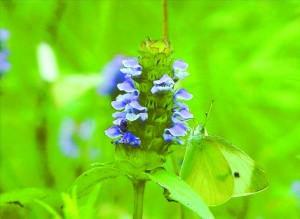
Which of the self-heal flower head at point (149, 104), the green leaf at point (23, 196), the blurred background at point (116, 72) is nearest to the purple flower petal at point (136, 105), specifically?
the self-heal flower head at point (149, 104)

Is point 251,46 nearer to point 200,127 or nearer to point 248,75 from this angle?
point 248,75

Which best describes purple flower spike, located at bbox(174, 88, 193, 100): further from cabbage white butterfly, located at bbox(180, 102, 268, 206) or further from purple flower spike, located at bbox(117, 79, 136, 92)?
cabbage white butterfly, located at bbox(180, 102, 268, 206)

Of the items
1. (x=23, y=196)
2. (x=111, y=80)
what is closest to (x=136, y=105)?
(x=23, y=196)

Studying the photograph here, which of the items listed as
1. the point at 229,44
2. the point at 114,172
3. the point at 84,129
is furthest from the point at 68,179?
the point at 229,44

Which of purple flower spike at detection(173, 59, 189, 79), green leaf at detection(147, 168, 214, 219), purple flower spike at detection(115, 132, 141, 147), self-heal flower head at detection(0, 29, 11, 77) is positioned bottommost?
green leaf at detection(147, 168, 214, 219)

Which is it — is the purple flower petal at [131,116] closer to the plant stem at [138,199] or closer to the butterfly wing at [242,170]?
the plant stem at [138,199]

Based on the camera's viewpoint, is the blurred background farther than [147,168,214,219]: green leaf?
Yes

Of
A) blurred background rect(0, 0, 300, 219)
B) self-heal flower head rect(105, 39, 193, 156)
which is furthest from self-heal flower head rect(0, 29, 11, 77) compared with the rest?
self-heal flower head rect(105, 39, 193, 156)
